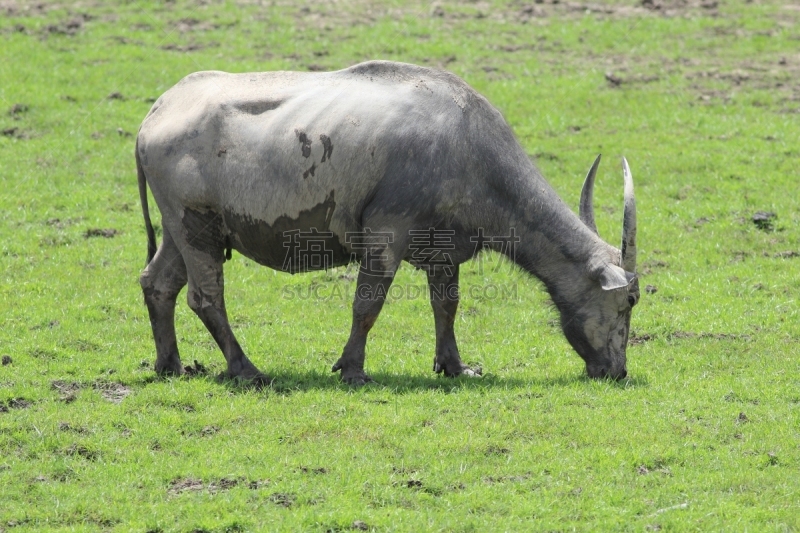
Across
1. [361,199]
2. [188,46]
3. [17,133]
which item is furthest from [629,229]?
[188,46]

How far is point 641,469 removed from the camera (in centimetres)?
854

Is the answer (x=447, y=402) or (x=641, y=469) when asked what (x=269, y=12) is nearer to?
(x=447, y=402)

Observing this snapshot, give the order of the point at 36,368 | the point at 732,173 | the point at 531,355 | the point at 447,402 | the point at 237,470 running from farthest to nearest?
1. the point at 732,173
2. the point at 531,355
3. the point at 36,368
4. the point at 447,402
5. the point at 237,470

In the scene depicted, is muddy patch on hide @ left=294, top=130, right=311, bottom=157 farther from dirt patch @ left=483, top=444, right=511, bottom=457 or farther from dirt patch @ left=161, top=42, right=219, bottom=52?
dirt patch @ left=161, top=42, right=219, bottom=52

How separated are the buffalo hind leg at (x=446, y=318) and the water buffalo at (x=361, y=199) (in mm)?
116

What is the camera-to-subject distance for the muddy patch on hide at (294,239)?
1060 centimetres

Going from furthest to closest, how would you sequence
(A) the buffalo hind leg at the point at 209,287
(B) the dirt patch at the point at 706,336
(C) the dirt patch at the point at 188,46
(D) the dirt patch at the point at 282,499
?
1. (C) the dirt patch at the point at 188,46
2. (B) the dirt patch at the point at 706,336
3. (A) the buffalo hind leg at the point at 209,287
4. (D) the dirt patch at the point at 282,499

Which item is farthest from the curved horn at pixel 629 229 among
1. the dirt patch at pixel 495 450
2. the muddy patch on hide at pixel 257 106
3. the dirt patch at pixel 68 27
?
the dirt patch at pixel 68 27

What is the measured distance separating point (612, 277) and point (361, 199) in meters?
2.56

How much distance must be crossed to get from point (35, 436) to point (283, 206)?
3167 mm

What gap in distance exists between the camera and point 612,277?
34.6 feet

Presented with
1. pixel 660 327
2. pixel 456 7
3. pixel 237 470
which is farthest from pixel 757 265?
pixel 456 7

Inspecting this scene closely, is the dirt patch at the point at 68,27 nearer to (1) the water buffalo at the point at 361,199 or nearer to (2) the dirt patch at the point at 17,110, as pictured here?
(2) the dirt patch at the point at 17,110

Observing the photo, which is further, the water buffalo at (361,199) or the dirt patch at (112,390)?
the water buffalo at (361,199)
